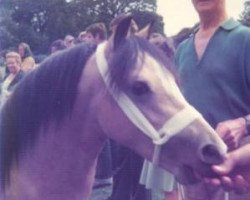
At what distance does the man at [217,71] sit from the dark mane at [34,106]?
0.40 m

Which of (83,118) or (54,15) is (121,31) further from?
(54,15)

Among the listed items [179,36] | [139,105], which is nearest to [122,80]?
[139,105]

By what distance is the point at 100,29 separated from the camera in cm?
270

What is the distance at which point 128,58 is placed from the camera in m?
1.25

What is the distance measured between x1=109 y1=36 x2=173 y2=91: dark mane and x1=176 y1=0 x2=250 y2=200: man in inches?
7.1

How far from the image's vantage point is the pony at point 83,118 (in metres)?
1.22

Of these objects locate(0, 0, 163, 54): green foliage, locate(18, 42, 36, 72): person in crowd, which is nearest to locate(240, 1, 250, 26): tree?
locate(0, 0, 163, 54): green foliage

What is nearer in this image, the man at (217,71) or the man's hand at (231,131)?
the man's hand at (231,131)

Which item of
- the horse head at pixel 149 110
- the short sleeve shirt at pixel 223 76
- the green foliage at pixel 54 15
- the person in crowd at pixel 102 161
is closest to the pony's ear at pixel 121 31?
the horse head at pixel 149 110

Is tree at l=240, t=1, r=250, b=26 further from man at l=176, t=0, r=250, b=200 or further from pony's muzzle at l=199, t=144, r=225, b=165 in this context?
pony's muzzle at l=199, t=144, r=225, b=165

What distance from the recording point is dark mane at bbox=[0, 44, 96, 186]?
1.25 m

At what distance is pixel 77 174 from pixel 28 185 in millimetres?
128

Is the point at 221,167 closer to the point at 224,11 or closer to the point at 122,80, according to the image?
the point at 122,80

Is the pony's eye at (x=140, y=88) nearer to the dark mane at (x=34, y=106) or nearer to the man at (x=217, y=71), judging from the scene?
the dark mane at (x=34, y=106)
